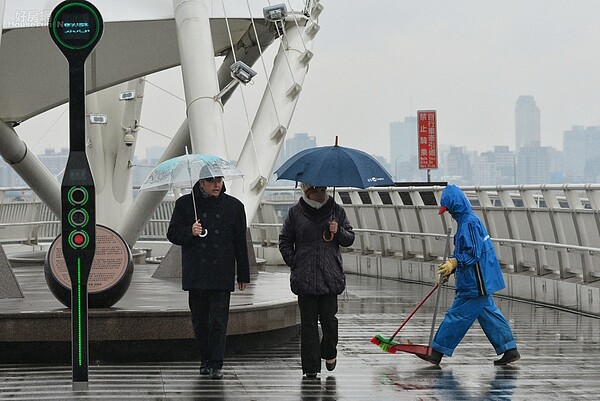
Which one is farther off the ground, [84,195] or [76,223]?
[84,195]

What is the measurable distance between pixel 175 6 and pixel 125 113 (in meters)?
8.98

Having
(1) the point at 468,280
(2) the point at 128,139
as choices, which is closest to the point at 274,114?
(2) the point at 128,139

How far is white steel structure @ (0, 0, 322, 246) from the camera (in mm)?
21625

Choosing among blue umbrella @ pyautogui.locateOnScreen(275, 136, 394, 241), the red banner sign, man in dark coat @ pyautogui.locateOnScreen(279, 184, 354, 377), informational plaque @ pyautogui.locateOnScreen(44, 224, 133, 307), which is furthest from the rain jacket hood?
the red banner sign

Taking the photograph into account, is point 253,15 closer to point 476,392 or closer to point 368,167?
point 368,167

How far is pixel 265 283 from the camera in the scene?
18156mm

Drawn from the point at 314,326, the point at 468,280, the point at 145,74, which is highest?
the point at 145,74

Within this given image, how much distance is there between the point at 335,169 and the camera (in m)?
12.4

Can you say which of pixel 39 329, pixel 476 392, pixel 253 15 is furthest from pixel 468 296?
pixel 253 15

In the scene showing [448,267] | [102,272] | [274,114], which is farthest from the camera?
[274,114]

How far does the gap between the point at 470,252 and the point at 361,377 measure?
1671mm

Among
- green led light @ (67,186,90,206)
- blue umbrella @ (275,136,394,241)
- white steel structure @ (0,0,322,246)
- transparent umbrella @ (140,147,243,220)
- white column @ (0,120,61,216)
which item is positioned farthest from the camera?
white column @ (0,120,61,216)

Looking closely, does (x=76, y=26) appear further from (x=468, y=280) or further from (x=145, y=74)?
(x=145, y=74)

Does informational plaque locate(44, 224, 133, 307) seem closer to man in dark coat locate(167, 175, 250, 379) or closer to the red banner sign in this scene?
man in dark coat locate(167, 175, 250, 379)
